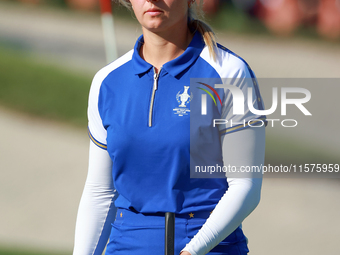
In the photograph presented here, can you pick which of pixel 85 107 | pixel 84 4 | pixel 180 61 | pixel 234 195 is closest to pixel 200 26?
pixel 180 61

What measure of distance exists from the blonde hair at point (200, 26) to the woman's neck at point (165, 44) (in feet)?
0.10

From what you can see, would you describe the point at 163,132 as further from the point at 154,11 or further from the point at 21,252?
the point at 21,252

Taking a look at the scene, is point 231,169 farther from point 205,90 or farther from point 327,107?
point 327,107

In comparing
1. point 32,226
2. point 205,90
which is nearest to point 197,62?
point 205,90

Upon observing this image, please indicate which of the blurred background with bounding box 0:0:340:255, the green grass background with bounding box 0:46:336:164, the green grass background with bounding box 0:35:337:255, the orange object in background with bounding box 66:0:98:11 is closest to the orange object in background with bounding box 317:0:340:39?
the blurred background with bounding box 0:0:340:255

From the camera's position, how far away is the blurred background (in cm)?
368

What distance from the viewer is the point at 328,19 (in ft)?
21.7

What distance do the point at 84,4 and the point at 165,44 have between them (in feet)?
19.3

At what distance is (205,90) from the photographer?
1056mm

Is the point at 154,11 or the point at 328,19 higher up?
the point at 328,19

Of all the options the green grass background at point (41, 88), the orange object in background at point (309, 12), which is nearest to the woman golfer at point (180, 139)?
the green grass background at point (41, 88)

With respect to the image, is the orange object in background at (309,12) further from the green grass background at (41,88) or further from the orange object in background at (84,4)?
the orange object in background at (84,4)

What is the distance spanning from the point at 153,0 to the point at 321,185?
355 cm

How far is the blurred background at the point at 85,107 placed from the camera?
12.1ft
